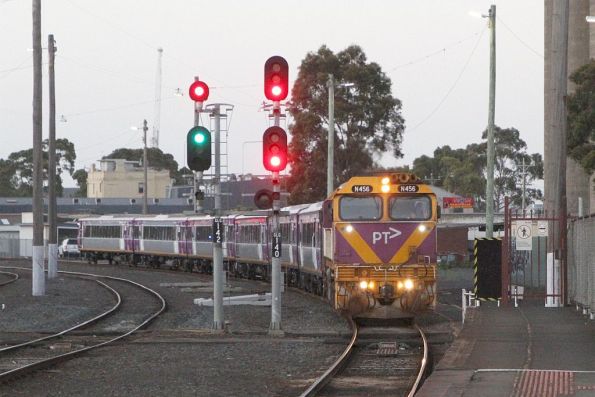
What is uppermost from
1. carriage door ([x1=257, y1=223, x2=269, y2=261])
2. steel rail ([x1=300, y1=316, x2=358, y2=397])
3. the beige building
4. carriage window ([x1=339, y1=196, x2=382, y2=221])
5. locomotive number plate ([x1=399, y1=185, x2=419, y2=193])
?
the beige building

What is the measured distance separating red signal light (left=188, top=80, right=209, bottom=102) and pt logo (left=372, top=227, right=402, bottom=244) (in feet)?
16.1

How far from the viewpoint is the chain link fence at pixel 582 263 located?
2510 cm

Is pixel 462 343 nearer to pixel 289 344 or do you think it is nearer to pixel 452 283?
pixel 289 344

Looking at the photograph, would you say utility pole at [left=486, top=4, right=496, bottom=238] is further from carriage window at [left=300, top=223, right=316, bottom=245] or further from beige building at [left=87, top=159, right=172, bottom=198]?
beige building at [left=87, top=159, right=172, bottom=198]

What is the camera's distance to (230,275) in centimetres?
5753

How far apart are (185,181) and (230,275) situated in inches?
4103

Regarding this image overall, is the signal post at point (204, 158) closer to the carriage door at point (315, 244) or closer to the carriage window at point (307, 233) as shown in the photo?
the carriage door at point (315, 244)

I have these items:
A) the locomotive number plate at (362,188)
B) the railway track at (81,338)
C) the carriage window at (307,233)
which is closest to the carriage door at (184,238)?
the railway track at (81,338)

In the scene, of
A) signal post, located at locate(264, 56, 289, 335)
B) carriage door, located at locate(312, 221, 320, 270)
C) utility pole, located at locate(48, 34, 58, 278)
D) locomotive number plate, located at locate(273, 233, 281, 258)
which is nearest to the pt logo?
locomotive number plate, located at locate(273, 233, 281, 258)

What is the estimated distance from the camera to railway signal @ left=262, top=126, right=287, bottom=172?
23000 mm

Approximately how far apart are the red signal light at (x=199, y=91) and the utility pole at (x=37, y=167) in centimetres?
1415

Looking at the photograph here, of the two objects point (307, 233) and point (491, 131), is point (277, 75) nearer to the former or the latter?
point (307, 233)

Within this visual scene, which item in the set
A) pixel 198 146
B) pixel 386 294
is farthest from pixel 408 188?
pixel 198 146

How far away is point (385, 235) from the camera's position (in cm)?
2684
